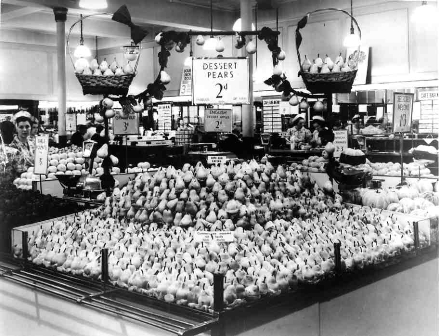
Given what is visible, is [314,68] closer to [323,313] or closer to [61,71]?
[323,313]

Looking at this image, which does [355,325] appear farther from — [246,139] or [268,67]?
[268,67]

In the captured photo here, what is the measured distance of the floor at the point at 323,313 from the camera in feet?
8.37

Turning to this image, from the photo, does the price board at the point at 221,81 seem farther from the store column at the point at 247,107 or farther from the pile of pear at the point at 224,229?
the store column at the point at 247,107

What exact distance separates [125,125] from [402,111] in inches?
110

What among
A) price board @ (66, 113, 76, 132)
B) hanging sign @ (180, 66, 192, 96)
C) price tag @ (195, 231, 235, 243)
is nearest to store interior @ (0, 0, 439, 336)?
price tag @ (195, 231, 235, 243)

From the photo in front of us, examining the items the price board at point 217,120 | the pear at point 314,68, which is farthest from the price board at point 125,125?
the pear at point 314,68

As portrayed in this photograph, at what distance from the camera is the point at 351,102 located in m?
13.2

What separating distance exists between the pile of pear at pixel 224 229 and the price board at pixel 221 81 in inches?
57.9

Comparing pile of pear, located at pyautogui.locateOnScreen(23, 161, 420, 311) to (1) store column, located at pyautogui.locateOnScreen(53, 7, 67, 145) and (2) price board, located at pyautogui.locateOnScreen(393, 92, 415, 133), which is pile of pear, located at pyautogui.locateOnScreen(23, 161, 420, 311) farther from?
(1) store column, located at pyautogui.locateOnScreen(53, 7, 67, 145)

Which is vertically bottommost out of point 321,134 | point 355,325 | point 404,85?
point 355,325

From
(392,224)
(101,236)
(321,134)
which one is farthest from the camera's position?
(321,134)

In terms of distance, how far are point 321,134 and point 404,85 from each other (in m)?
6.80

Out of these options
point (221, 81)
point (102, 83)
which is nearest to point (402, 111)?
point (221, 81)

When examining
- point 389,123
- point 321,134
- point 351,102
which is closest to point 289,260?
point 321,134
